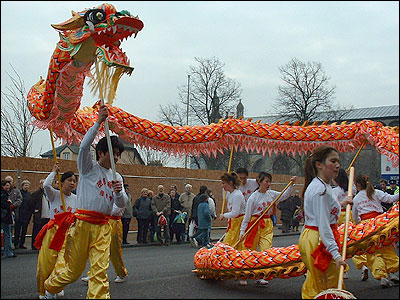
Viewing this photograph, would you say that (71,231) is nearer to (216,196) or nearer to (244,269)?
(244,269)

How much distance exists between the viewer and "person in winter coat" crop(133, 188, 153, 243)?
14.6 metres

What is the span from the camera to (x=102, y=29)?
19.0 ft

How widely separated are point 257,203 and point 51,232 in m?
3.24

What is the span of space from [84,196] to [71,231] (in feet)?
1.55

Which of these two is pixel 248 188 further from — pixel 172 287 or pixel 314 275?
pixel 314 275

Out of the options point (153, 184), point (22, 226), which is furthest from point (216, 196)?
point (22, 226)

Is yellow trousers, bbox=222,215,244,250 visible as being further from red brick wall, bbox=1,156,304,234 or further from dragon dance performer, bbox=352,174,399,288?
red brick wall, bbox=1,156,304,234

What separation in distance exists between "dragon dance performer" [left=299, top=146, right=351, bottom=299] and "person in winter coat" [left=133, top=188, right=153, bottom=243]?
10279 millimetres

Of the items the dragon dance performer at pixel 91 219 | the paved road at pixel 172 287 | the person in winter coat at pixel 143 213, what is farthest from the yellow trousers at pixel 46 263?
the person in winter coat at pixel 143 213

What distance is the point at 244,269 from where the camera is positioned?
6.93 meters

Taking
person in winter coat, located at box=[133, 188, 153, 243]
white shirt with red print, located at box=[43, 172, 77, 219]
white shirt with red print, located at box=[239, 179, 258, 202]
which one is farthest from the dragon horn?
person in winter coat, located at box=[133, 188, 153, 243]

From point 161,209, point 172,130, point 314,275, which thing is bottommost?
point 314,275

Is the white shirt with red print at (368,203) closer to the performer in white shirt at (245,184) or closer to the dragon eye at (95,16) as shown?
the performer in white shirt at (245,184)

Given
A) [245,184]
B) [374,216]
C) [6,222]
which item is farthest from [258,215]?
[6,222]
